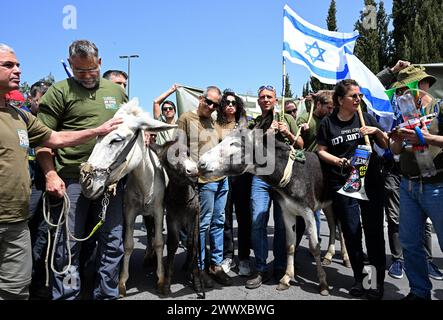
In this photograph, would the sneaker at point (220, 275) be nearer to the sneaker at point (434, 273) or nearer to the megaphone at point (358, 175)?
the megaphone at point (358, 175)

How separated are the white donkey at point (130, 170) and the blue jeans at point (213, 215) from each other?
0.61m

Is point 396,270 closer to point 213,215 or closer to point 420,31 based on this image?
point 213,215

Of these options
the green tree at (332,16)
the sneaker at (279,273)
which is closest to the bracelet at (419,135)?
the sneaker at (279,273)

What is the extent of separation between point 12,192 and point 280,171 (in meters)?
2.97

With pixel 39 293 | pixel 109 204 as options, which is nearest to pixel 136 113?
pixel 109 204

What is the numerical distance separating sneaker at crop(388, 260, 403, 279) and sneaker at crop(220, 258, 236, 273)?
7.99 ft

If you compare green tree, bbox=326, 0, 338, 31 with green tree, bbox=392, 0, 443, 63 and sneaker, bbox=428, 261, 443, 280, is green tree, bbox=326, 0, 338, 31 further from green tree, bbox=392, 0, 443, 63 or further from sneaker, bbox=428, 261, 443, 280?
sneaker, bbox=428, 261, 443, 280

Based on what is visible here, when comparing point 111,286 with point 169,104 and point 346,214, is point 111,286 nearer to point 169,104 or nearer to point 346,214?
point 346,214

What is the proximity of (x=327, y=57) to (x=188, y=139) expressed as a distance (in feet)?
10.5

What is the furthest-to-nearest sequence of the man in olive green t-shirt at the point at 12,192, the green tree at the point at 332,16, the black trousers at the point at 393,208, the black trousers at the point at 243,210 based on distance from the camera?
1. the green tree at the point at 332,16
2. the black trousers at the point at 393,208
3. the black trousers at the point at 243,210
4. the man in olive green t-shirt at the point at 12,192

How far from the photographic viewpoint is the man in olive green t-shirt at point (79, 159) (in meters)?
3.62

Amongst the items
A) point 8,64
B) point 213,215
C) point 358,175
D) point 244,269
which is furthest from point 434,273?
point 8,64

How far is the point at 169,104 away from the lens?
791 cm

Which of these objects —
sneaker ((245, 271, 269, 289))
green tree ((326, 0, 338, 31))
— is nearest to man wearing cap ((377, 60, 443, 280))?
sneaker ((245, 271, 269, 289))
